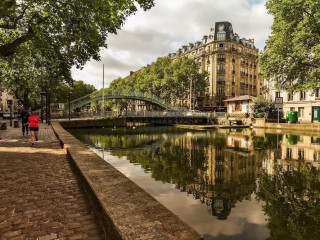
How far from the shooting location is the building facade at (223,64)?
56.7m

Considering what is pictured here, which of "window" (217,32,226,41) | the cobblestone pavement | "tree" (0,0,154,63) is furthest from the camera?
"window" (217,32,226,41)

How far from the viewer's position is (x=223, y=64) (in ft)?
186

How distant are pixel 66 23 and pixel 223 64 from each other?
171 feet

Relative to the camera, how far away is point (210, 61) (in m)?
58.2

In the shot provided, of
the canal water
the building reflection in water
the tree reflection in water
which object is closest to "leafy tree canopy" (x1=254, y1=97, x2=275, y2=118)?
the canal water

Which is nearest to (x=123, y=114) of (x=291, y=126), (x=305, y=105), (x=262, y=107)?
(x=262, y=107)

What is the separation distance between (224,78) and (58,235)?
58.7m

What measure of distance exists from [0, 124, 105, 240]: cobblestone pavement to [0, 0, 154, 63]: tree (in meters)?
6.31

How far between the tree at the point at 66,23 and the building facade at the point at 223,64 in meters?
46.2

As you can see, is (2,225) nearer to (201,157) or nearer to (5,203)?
(5,203)

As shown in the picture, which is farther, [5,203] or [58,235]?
[5,203]

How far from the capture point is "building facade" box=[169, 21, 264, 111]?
56650 mm

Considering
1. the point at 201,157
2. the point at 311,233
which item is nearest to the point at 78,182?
the point at 311,233

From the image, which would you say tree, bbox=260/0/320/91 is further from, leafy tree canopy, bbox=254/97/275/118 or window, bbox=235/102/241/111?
window, bbox=235/102/241/111
